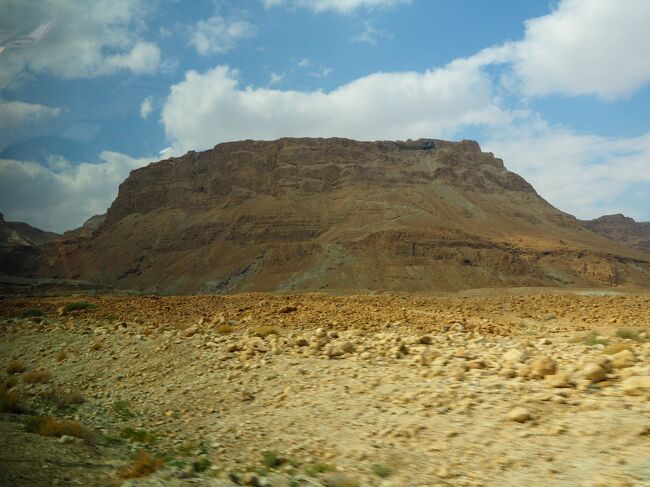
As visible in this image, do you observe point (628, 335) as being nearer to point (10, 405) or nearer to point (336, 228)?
point (10, 405)

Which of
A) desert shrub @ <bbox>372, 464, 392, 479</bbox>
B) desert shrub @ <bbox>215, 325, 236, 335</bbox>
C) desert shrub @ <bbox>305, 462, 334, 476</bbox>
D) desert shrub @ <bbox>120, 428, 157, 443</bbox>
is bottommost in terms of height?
desert shrub @ <bbox>120, 428, 157, 443</bbox>

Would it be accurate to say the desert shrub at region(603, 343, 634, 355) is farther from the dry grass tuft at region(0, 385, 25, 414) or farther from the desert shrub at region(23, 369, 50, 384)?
the desert shrub at region(23, 369, 50, 384)

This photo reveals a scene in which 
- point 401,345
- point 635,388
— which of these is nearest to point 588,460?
→ point 635,388

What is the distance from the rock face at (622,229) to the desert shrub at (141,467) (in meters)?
202

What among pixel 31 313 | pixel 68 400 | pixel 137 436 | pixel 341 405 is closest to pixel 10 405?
pixel 68 400

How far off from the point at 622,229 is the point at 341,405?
21320 cm

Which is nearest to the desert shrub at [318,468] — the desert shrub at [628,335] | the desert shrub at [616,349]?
the desert shrub at [616,349]

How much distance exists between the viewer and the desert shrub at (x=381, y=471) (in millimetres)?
5586

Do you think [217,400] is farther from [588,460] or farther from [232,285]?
[232,285]

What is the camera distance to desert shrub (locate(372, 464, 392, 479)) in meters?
5.59

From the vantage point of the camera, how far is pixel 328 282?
8031 centimetres

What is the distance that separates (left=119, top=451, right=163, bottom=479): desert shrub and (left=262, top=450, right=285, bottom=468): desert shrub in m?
1.26

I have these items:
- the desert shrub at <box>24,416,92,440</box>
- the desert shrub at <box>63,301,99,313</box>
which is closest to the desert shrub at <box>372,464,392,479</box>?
the desert shrub at <box>24,416,92,440</box>

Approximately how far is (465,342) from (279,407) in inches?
190
